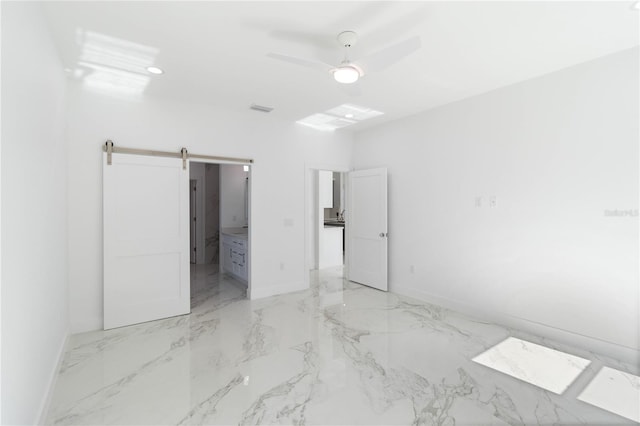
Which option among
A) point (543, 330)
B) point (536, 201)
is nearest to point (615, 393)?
point (543, 330)

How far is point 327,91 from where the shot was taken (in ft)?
12.1

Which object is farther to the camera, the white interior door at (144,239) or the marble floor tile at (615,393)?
the white interior door at (144,239)

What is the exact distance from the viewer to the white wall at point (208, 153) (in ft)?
11.3

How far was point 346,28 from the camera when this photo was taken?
2.43m

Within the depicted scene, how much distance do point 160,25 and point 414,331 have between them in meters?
3.72

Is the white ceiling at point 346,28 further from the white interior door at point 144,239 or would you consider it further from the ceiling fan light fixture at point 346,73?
the white interior door at point 144,239

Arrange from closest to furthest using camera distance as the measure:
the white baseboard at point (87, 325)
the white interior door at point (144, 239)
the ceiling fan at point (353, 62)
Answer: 1. the ceiling fan at point (353, 62)
2. the white baseboard at point (87, 325)
3. the white interior door at point (144, 239)

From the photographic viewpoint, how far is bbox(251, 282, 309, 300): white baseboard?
4638 mm

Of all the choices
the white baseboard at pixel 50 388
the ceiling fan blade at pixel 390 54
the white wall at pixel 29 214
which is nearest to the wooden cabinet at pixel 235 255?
the white baseboard at pixel 50 388

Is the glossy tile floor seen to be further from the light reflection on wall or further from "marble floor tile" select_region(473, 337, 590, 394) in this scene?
the light reflection on wall

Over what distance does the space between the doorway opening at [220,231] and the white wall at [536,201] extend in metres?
2.74

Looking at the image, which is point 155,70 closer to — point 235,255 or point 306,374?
point 306,374

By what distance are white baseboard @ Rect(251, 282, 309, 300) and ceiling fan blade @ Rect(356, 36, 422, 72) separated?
3.44 m

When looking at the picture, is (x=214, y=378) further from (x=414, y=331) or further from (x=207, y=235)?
(x=207, y=235)
